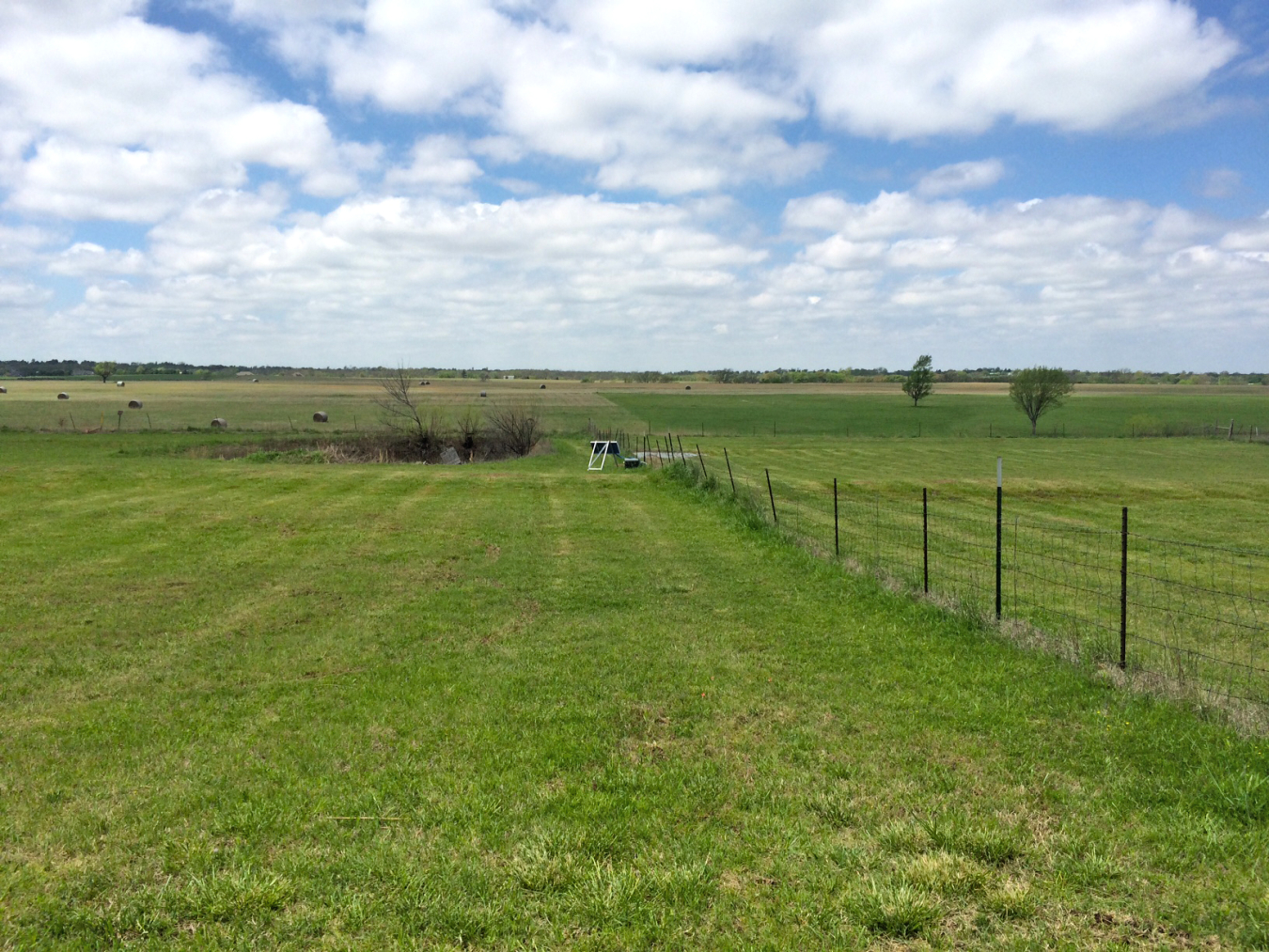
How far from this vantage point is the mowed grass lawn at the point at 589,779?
156 inches

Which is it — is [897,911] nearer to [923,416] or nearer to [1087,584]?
[1087,584]

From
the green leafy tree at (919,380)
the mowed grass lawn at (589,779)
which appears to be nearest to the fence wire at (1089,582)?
the mowed grass lawn at (589,779)

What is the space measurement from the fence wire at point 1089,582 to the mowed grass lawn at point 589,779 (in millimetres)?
1273

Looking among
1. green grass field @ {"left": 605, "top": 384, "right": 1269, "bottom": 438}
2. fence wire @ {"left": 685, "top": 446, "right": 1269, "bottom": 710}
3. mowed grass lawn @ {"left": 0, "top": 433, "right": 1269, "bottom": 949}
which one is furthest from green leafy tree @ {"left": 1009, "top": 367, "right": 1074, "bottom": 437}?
mowed grass lawn @ {"left": 0, "top": 433, "right": 1269, "bottom": 949}

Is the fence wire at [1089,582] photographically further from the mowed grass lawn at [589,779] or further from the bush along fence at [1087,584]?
the mowed grass lawn at [589,779]

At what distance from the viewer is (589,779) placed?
5.53 metres

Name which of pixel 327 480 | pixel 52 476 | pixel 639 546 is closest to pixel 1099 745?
pixel 639 546

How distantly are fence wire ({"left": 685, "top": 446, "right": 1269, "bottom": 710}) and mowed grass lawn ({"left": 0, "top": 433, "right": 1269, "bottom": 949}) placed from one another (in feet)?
4.18

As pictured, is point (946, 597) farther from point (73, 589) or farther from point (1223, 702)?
point (73, 589)

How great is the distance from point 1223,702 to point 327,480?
23933mm

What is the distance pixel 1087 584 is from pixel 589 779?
37.0 ft

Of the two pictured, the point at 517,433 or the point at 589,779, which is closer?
the point at 589,779

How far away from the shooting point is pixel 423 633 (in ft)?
30.8

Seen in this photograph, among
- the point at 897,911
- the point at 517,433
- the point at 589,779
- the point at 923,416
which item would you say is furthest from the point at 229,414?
the point at 897,911
